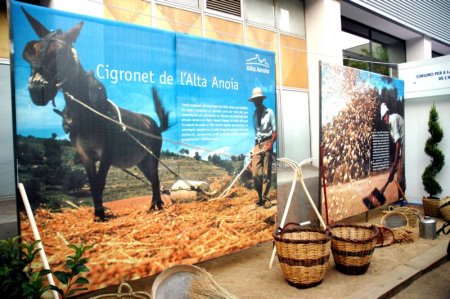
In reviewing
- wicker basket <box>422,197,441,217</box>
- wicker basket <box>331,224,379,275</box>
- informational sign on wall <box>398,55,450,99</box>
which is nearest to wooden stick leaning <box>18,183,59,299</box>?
wicker basket <box>331,224,379,275</box>

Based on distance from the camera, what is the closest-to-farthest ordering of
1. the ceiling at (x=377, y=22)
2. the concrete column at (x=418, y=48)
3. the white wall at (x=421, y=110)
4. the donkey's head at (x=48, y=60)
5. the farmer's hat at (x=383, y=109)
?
the donkey's head at (x=48, y=60) < the farmer's hat at (x=383, y=109) < the white wall at (x=421, y=110) < the ceiling at (x=377, y=22) < the concrete column at (x=418, y=48)

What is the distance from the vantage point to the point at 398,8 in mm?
11859

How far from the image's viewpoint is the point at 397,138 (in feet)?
27.0

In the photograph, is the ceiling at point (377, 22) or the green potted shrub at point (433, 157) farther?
the ceiling at point (377, 22)

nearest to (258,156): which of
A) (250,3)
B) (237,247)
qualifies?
(237,247)

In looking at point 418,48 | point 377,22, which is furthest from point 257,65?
point 418,48

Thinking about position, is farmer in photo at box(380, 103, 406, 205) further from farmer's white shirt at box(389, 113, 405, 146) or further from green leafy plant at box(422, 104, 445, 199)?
green leafy plant at box(422, 104, 445, 199)

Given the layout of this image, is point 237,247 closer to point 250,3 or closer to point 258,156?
point 258,156

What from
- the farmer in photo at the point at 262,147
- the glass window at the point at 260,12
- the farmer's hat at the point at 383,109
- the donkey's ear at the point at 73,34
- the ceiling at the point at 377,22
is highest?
the ceiling at the point at 377,22

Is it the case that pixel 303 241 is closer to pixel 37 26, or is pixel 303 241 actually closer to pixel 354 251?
pixel 354 251

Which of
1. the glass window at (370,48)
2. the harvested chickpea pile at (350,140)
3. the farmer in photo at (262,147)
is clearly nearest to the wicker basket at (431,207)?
the harvested chickpea pile at (350,140)

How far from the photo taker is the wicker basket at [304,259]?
4.27 meters

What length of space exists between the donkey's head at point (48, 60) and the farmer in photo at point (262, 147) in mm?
2488

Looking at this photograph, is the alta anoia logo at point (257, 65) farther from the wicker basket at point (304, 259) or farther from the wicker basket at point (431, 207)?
the wicker basket at point (431, 207)
